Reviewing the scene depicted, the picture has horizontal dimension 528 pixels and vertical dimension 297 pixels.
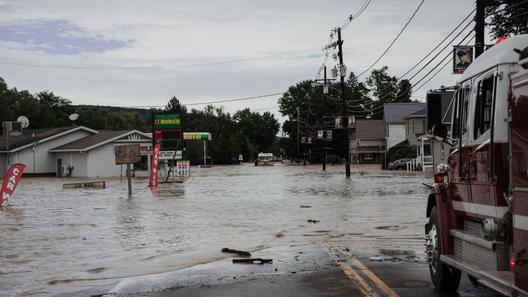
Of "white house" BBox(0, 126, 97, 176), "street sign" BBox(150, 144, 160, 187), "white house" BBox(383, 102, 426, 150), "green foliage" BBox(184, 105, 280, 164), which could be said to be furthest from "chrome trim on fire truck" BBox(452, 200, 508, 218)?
"green foliage" BBox(184, 105, 280, 164)

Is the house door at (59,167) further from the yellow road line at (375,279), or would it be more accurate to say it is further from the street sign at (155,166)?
the yellow road line at (375,279)

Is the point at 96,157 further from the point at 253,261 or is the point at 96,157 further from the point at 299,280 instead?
the point at 299,280

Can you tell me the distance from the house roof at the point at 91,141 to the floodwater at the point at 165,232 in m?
34.8

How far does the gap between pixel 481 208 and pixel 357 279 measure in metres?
2.73

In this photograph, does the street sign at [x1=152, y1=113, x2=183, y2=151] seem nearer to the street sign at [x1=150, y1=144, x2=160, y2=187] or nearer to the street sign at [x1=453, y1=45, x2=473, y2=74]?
the street sign at [x1=150, y1=144, x2=160, y2=187]

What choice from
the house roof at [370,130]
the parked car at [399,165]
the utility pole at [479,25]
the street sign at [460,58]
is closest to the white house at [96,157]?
the parked car at [399,165]

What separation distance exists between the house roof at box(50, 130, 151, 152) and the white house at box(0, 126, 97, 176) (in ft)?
3.57

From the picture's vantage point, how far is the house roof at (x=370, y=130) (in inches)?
3996

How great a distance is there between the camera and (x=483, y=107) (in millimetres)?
7121

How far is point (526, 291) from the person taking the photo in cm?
536

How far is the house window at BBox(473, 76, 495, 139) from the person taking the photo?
22.7ft

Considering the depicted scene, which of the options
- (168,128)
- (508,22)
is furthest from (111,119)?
(508,22)

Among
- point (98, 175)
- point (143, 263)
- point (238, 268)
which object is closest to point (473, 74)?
point (238, 268)

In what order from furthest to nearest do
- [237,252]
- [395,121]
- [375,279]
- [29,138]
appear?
1. [395,121]
2. [29,138]
3. [237,252]
4. [375,279]
